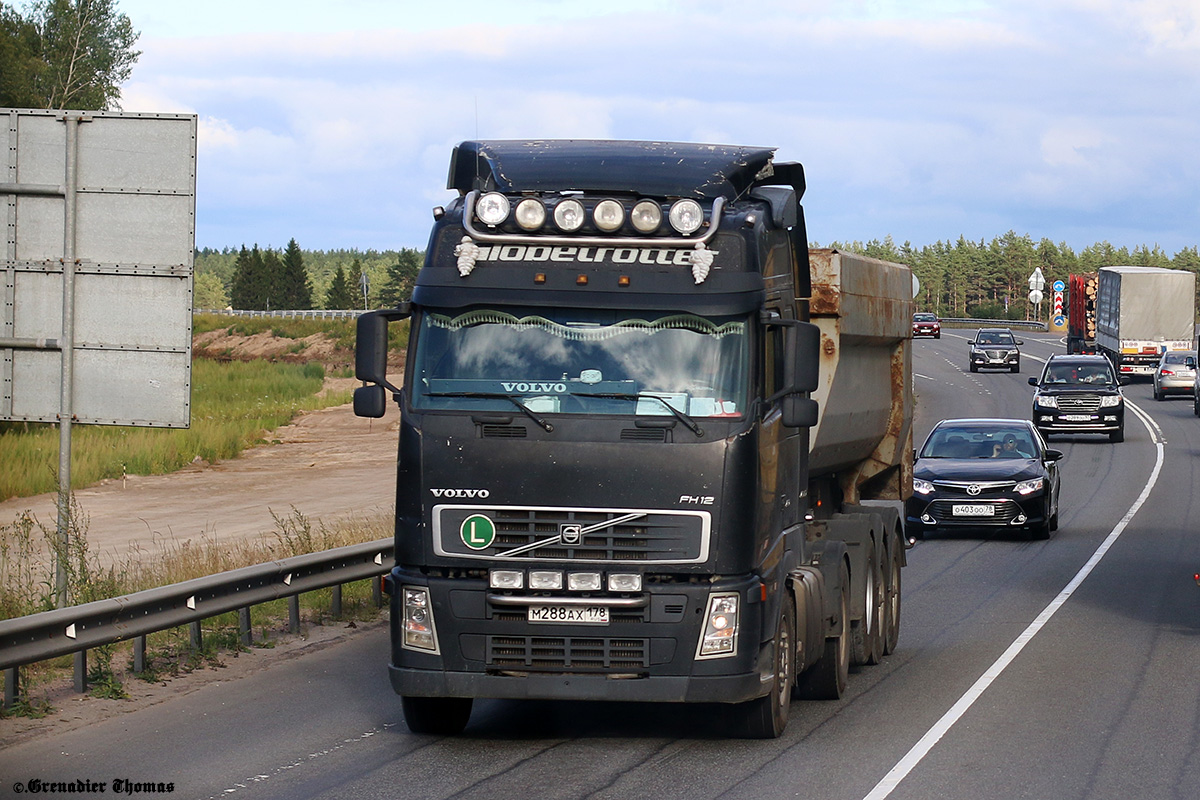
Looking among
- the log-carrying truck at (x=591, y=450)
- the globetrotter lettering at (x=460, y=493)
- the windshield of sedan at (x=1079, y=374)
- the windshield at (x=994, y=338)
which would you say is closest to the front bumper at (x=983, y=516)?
the log-carrying truck at (x=591, y=450)

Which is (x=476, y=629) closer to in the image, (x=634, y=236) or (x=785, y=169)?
(x=634, y=236)

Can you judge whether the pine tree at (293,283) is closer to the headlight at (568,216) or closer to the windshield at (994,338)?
the windshield at (994,338)

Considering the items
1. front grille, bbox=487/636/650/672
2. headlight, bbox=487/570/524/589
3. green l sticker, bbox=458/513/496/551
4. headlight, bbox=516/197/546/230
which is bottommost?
front grille, bbox=487/636/650/672

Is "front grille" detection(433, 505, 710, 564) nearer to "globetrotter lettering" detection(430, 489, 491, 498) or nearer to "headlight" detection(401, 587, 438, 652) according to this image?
"globetrotter lettering" detection(430, 489, 491, 498)

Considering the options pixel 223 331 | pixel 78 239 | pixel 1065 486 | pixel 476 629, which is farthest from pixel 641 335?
pixel 223 331

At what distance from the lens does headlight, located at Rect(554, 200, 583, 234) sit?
351 inches

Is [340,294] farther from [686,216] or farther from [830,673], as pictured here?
[686,216]

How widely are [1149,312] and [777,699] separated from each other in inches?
2130

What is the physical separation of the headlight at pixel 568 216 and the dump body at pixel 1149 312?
5401 centimetres

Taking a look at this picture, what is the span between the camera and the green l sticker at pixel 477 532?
8688 millimetres

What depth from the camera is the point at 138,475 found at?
115ft

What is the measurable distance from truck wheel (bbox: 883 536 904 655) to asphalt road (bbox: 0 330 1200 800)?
17cm

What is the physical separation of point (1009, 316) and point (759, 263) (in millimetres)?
152172

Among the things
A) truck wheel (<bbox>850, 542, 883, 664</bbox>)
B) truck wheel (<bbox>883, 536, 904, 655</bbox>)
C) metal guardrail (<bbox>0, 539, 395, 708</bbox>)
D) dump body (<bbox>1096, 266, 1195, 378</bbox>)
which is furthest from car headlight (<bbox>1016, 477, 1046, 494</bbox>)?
dump body (<bbox>1096, 266, 1195, 378</bbox>)
